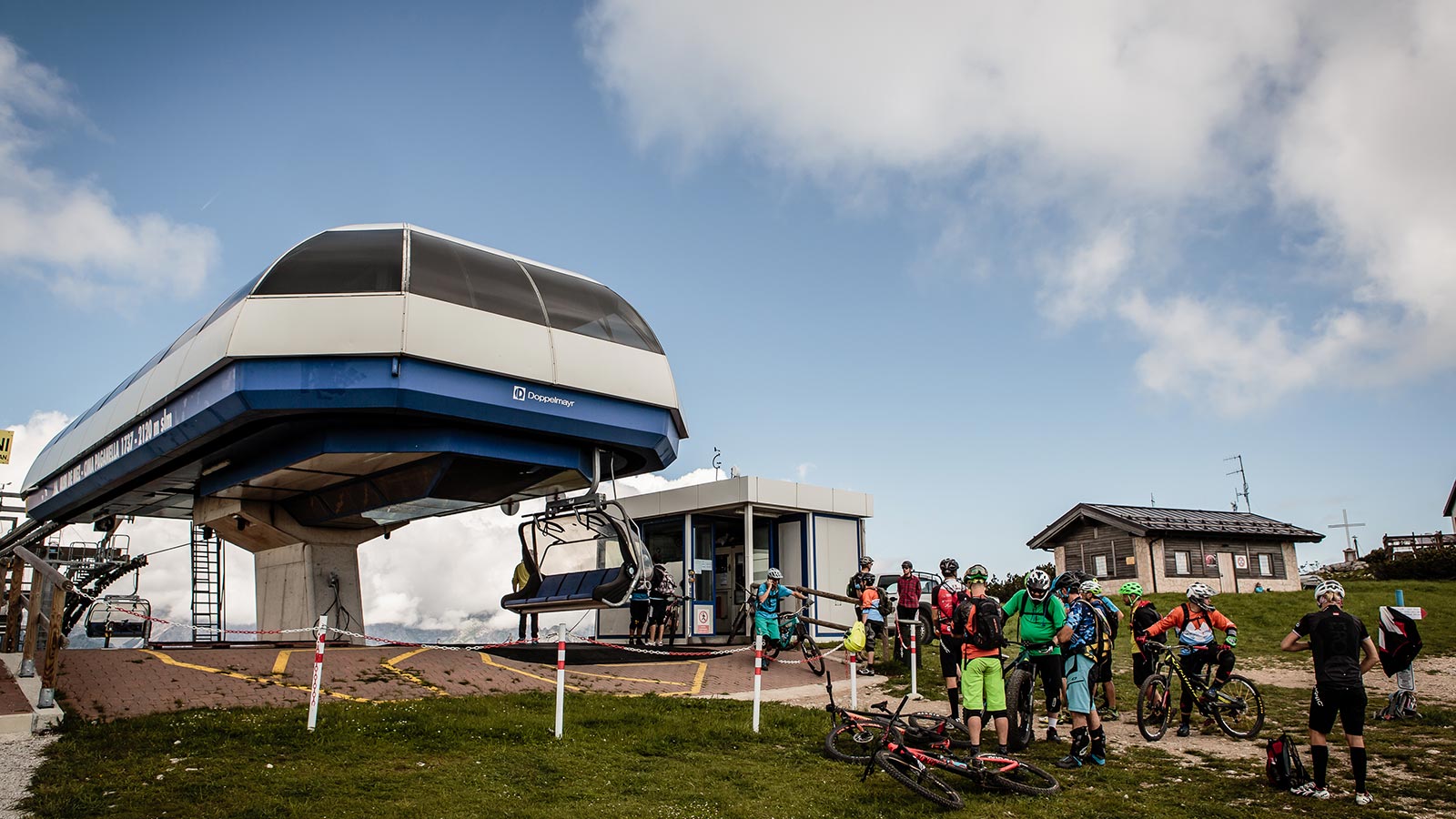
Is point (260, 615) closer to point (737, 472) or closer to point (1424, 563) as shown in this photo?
point (737, 472)

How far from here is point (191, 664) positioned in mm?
12875

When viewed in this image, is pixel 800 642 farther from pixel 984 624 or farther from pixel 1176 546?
pixel 1176 546

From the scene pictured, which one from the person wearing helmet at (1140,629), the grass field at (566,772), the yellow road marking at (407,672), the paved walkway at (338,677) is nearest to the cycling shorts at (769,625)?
the paved walkway at (338,677)

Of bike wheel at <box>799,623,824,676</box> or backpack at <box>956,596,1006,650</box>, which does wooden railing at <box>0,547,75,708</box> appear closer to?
backpack at <box>956,596,1006,650</box>

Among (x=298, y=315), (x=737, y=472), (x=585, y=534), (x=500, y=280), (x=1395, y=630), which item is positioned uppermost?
(x=500, y=280)

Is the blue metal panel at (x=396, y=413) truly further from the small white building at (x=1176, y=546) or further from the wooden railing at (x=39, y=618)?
the small white building at (x=1176, y=546)

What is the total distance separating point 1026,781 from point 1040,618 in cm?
199

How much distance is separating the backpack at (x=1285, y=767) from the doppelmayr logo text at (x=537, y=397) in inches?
469

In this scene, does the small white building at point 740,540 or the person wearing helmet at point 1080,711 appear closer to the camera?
the person wearing helmet at point 1080,711

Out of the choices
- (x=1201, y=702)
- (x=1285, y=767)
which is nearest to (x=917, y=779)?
(x=1285, y=767)

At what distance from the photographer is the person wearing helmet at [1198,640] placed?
11.1 meters

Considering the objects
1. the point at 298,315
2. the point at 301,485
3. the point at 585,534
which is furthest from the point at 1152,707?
the point at 301,485

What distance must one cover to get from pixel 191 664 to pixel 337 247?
7087 mm

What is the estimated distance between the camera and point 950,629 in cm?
1183
